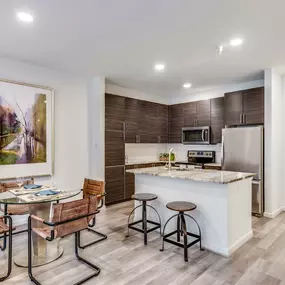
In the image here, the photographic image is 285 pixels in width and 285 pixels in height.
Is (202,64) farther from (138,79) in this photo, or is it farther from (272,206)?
(272,206)

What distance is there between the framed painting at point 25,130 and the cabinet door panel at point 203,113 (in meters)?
3.50

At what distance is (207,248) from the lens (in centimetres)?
298

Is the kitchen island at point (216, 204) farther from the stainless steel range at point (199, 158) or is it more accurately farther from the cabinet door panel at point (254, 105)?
the stainless steel range at point (199, 158)

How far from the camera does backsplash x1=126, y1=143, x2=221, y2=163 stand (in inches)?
238

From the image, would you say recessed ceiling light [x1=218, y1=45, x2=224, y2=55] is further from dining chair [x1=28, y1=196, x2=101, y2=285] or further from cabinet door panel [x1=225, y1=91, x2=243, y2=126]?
dining chair [x1=28, y1=196, x2=101, y2=285]

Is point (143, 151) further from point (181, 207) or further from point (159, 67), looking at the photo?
point (181, 207)

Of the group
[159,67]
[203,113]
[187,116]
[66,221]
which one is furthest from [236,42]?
[187,116]

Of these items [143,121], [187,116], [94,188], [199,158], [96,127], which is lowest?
[94,188]

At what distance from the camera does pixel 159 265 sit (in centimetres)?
261

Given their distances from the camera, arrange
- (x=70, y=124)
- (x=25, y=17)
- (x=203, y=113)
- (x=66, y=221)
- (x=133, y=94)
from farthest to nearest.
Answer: (x=133, y=94) < (x=203, y=113) < (x=70, y=124) < (x=25, y=17) < (x=66, y=221)

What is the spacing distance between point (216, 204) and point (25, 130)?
322 centimetres

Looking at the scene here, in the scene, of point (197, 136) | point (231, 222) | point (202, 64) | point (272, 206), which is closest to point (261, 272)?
point (231, 222)

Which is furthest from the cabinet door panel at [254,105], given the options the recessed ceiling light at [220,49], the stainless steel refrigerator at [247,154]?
the recessed ceiling light at [220,49]

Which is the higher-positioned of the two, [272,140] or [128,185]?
[272,140]
